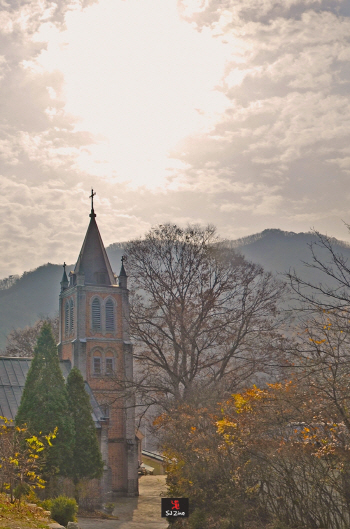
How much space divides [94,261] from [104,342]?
17.9ft

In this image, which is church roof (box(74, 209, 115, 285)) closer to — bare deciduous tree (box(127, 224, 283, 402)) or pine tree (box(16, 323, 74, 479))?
bare deciduous tree (box(127, 224, 283, 402))

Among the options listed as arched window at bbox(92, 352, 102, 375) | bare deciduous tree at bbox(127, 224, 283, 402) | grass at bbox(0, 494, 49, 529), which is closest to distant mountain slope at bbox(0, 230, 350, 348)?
arched window at bbox(92, 352, 102, 375)

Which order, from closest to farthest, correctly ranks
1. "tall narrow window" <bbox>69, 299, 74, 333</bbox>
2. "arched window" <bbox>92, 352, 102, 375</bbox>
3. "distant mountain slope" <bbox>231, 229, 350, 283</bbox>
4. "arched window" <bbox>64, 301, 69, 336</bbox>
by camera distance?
1. "arched window" <bbox>92, 352, 102, 375</bbox>
2. "tall narrow window" <bbox>69, 299, 74, 333</bbox>
3. "arched window" <bbox>64, 301, 69, 336</bbox>
4. "distant mountain slope" <bbox>231, 229, 350, 283</bbox>

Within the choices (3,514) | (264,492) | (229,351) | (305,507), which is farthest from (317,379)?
(229,351)

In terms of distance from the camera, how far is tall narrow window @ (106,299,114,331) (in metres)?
33.8

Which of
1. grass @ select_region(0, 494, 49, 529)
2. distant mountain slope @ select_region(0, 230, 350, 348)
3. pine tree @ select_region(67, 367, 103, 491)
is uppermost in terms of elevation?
distant mountain slope @ select_region(0, 230, 350, 348)

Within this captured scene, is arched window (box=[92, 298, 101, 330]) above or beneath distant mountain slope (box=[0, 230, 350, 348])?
beneath

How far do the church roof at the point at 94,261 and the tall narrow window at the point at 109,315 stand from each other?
1.40 meters

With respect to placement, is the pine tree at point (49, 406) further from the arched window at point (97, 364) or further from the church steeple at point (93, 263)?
the church steeple at point (93, 263)

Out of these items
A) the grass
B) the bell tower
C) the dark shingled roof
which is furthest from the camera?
the bell tower

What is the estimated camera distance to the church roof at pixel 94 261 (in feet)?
114

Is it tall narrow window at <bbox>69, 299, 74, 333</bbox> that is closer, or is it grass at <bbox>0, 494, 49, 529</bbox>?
grass at <bbox>0, 494, 49, 529</bbox>

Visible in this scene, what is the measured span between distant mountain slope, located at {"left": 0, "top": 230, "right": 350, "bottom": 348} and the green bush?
196 feet

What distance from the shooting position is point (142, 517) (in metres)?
24.2
